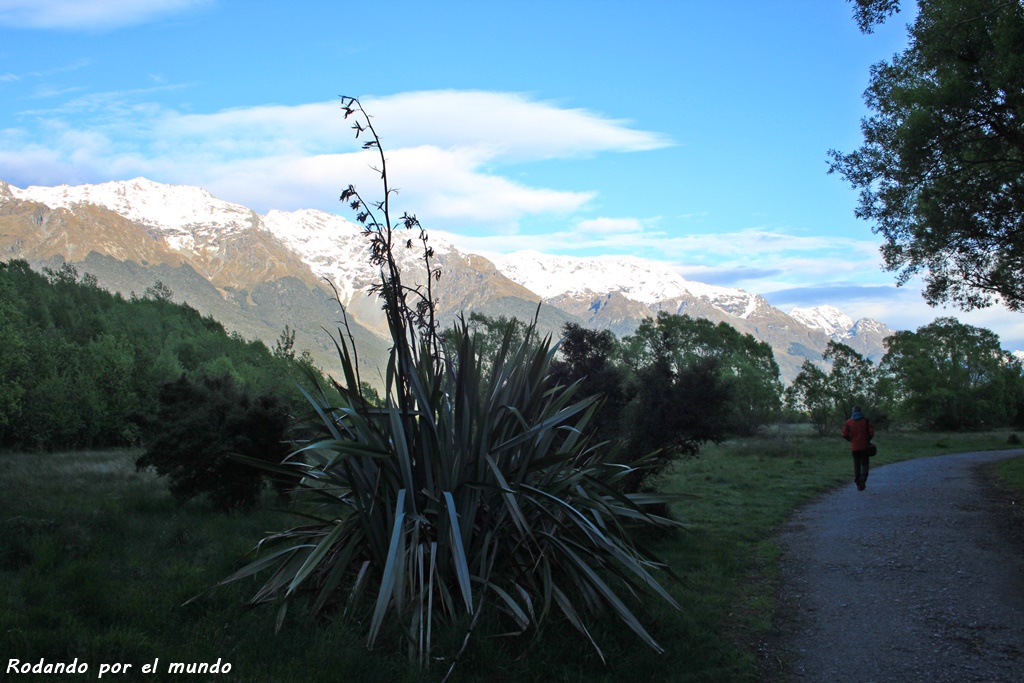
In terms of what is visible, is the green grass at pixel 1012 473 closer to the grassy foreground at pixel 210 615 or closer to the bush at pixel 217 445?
the grassy foreground at pixel 210 615

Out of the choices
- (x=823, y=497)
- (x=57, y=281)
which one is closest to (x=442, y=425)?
(x=823, y=497)

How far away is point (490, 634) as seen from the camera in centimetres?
520

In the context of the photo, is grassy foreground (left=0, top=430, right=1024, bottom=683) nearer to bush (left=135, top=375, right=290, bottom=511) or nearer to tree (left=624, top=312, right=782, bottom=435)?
bush (left=135, top=375, right=290, bottom=511)

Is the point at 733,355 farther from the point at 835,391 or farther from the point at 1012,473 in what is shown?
the point at 1012,473

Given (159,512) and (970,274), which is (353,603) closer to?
(159,512)

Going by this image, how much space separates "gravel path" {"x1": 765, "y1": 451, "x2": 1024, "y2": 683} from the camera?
5.70 m

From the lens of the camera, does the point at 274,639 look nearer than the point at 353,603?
Yes

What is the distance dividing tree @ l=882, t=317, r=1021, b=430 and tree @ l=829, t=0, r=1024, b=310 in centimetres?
3842

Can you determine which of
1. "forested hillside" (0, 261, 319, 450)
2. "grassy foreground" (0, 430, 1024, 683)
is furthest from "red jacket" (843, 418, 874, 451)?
"forested hillside" (0, 261, 319, 450)

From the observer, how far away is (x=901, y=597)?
747 cm

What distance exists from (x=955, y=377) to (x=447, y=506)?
5370cm

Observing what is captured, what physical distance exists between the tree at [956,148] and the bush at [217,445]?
10472 mm

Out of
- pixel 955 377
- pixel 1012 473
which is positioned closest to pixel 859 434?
pixel 1012 473

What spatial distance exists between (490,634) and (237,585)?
2.11 metres
